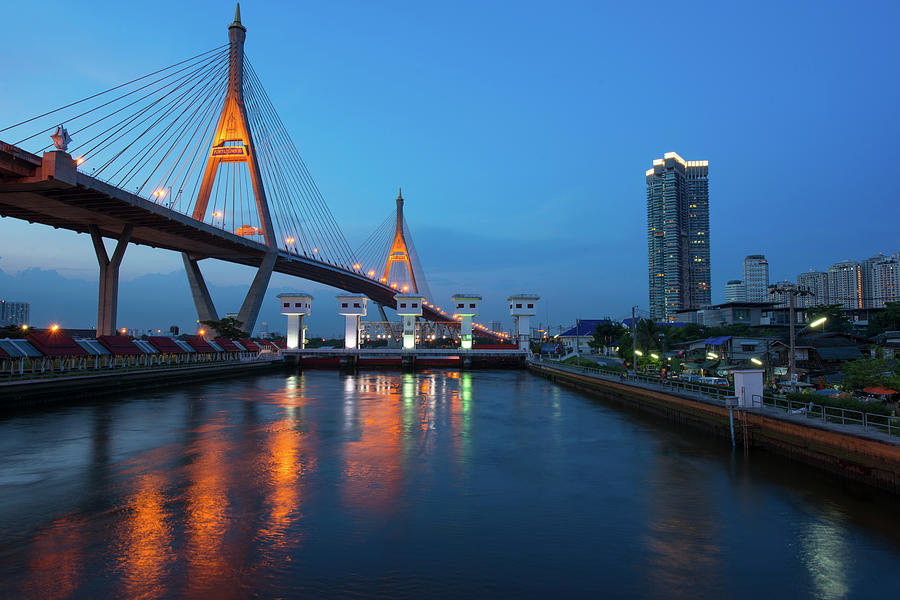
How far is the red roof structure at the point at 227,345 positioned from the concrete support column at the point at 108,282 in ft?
38.4

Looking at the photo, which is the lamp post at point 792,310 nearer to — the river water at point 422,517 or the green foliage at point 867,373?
the green foliage at point 867,373

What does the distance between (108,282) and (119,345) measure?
676cm

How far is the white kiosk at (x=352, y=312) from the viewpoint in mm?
A: 64562

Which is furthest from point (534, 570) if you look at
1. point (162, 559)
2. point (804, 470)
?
point (804, 470)

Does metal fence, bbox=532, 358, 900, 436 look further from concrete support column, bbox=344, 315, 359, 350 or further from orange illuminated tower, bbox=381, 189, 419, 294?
orange illuminated tower, bbox=381, 189, 419, 294

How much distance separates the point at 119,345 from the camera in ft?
124

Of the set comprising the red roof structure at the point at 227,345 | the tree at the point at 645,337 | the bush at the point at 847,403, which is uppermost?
the tree at the point at 645,337

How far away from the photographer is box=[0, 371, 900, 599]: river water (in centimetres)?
865

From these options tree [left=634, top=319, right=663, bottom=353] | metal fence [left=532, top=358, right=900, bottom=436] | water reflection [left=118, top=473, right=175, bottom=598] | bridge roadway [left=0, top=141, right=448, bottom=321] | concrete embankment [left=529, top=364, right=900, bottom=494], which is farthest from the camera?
tree [left=634, top=319, right=663, bottom=353]

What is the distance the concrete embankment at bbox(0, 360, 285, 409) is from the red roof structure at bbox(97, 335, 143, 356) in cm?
246

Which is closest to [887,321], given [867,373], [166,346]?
[867,373]

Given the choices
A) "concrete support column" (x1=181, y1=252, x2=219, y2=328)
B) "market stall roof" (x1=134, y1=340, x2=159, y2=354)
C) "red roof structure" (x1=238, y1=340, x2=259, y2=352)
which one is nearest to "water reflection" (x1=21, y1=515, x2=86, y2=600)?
"market stall roof" (x1=134, y1=340, x2=159, y2=354)

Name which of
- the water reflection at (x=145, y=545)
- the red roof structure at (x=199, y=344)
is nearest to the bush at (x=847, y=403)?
the water reflection at (x=145, y=545)

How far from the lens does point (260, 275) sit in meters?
53.8
